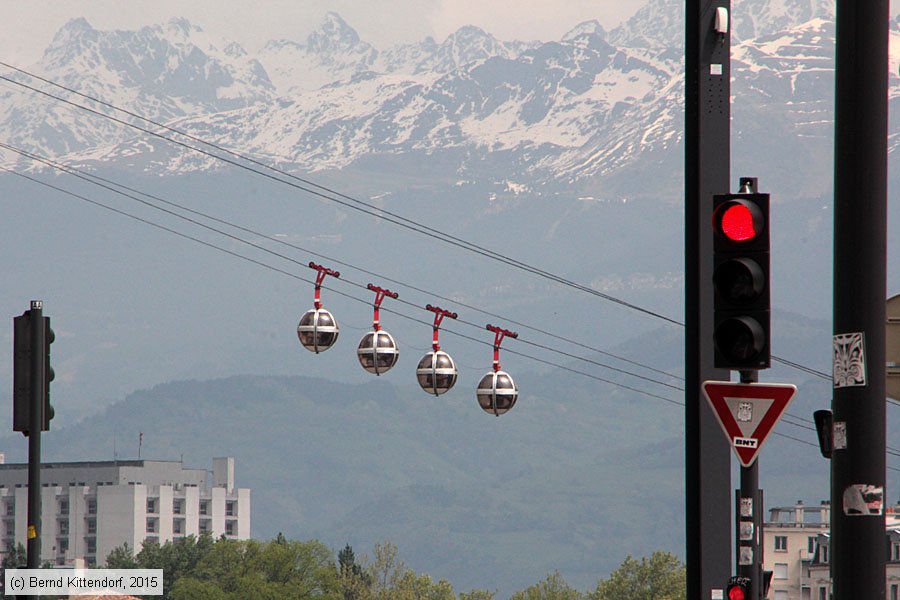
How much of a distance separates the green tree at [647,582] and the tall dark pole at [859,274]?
167 m

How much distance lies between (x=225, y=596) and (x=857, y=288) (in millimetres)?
185943

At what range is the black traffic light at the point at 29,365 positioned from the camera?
1510cm

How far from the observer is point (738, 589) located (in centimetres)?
1276

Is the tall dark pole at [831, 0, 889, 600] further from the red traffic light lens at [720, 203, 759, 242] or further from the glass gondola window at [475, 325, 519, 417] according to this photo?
the glass gondola window at [475, 325, 519, 417]

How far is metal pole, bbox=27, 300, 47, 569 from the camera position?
596 inches

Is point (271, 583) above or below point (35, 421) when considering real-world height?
below

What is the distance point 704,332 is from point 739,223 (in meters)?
1.85

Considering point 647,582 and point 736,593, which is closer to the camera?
point 736,593

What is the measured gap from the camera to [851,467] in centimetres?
863

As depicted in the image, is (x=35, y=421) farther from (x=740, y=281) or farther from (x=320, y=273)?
(x=320, y=273)

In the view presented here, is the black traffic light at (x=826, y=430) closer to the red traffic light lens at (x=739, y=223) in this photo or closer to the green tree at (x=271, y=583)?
the red traffic light lens at (x=739, y=223)

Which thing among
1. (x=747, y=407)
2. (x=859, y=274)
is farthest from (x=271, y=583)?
(x=859, y=274)

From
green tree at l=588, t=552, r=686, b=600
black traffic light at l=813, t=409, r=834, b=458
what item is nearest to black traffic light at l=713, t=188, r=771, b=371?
black traffic light at l=813, t=409, r=834, b=458

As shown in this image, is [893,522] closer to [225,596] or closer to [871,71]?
[225,596]
